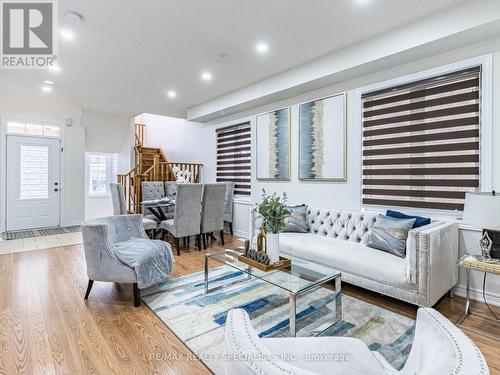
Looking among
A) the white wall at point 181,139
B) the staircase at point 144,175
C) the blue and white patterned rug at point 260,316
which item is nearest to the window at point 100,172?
the staircase at point 144,175

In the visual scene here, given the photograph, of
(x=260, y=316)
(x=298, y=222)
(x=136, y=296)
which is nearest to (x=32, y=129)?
(x=136, y=296)

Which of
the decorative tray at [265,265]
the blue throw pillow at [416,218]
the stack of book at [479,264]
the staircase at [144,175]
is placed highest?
the staircase at [144,175]

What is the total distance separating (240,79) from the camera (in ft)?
15.2

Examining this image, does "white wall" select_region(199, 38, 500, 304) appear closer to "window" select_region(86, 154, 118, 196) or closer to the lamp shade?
the lamp shade

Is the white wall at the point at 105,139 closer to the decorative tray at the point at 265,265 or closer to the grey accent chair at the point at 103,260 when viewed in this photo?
the grey accent chair at the point at 103,260

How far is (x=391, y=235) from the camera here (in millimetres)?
2943

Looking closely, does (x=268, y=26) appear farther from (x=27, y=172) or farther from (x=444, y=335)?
(x=27, y=172)

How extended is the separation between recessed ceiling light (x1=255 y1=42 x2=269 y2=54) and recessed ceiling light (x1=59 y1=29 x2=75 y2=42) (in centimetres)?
214

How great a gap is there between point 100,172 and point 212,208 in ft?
15.6

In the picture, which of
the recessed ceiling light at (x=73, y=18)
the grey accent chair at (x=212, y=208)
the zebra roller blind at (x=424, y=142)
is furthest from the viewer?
the grey accent chair at (x=212, y=208)

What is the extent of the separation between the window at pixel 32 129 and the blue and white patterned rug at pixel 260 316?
213 inches

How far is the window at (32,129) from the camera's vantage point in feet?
19.6

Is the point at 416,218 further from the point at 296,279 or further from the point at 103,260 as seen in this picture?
the point at 103,260

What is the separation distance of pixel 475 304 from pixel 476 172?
132 centimetres
